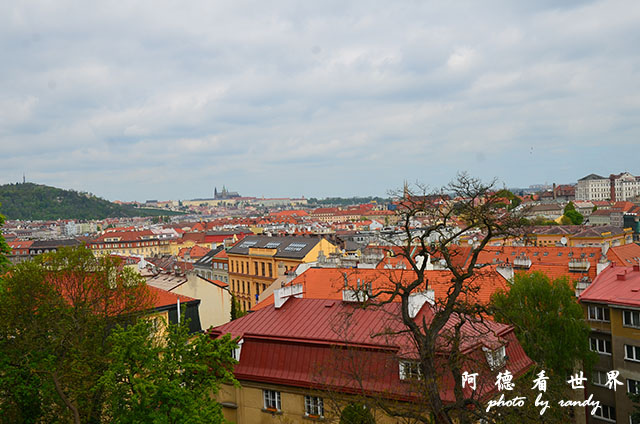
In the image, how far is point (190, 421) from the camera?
17719 millimetres

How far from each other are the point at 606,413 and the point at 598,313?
662 centimetres

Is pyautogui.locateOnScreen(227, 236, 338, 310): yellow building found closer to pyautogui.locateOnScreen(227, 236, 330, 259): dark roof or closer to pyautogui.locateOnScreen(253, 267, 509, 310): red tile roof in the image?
pyautogui.locateOnScreen(227, 236, 330, 259): dark roof

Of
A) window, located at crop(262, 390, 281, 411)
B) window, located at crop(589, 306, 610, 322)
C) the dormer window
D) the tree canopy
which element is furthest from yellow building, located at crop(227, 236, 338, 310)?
the dormer window

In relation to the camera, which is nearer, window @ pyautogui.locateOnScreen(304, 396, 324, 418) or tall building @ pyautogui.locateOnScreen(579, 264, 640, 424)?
window @ pyautogui.locateOnScreen(304, 396, 324, 418)

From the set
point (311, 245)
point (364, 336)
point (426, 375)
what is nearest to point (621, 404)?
point (364, 336)

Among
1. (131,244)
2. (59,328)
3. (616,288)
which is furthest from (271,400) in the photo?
(131,244)

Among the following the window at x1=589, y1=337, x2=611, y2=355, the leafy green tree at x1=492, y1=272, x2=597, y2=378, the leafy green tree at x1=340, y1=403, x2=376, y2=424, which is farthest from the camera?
the window at x1=589, y1=337, x2=611, y2=355

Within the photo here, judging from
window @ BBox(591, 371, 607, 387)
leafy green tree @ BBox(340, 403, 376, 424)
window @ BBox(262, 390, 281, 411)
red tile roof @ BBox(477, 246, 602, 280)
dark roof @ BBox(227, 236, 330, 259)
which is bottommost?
window @ BBox(591, 371, 607, 387)

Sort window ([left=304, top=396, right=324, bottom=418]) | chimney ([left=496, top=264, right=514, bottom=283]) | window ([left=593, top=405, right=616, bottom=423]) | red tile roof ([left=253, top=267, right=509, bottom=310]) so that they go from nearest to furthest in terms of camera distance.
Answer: window ([left=304, top=396, right=324, bottom=418]) < window ([left=593, top=405, right=616, bottom=423]) < red tile roof ([left=253, top=267, right=509, bottom=310]) < chimney ([left=496, top=264, right=514, bottom=283])

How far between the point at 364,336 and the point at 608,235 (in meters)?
87.9

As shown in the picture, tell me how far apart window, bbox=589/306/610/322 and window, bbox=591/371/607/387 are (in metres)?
3.60

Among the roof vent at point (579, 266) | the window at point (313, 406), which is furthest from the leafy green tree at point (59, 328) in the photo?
the roof vent at point (579, 266)

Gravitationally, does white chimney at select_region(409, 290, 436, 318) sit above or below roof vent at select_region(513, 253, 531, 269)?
above

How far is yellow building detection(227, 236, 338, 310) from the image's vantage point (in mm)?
67500
